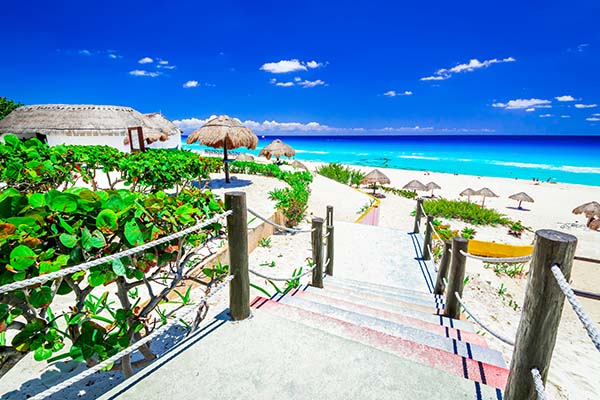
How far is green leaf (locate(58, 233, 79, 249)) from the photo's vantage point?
4.28 ft

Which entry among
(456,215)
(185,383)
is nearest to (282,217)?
(185,383)

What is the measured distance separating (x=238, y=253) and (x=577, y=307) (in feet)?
6.57

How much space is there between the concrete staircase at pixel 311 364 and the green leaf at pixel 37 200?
1.11m

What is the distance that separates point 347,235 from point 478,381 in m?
5.59

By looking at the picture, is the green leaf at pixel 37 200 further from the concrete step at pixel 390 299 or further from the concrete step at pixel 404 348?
the concrete step at pixel 390 299

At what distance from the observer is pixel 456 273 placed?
308 cm

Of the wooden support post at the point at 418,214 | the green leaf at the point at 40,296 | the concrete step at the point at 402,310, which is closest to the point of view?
the green leaf at the point at 40,296

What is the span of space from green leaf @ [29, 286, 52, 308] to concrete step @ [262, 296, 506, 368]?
6.89ft

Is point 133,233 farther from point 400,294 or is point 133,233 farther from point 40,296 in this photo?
point 400,294

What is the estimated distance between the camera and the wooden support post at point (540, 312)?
1.33m

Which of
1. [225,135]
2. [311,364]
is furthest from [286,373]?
[225,135]

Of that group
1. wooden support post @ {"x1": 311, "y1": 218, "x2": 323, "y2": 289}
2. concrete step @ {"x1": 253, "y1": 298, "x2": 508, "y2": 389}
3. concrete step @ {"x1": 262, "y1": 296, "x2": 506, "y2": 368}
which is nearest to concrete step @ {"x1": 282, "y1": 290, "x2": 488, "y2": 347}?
concrete step @ {"x1": 262, "y1": 296, "x2": 506, "y2": 368}

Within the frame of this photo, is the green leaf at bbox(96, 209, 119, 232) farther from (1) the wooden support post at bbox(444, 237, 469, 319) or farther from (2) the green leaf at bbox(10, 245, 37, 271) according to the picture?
(1) the wooden support post at bbox(444, 237, 469, 319)

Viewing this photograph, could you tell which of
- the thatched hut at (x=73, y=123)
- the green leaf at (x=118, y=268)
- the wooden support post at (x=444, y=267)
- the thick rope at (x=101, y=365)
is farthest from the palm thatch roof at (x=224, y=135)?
the thatched hut at (x=73, y=123)
